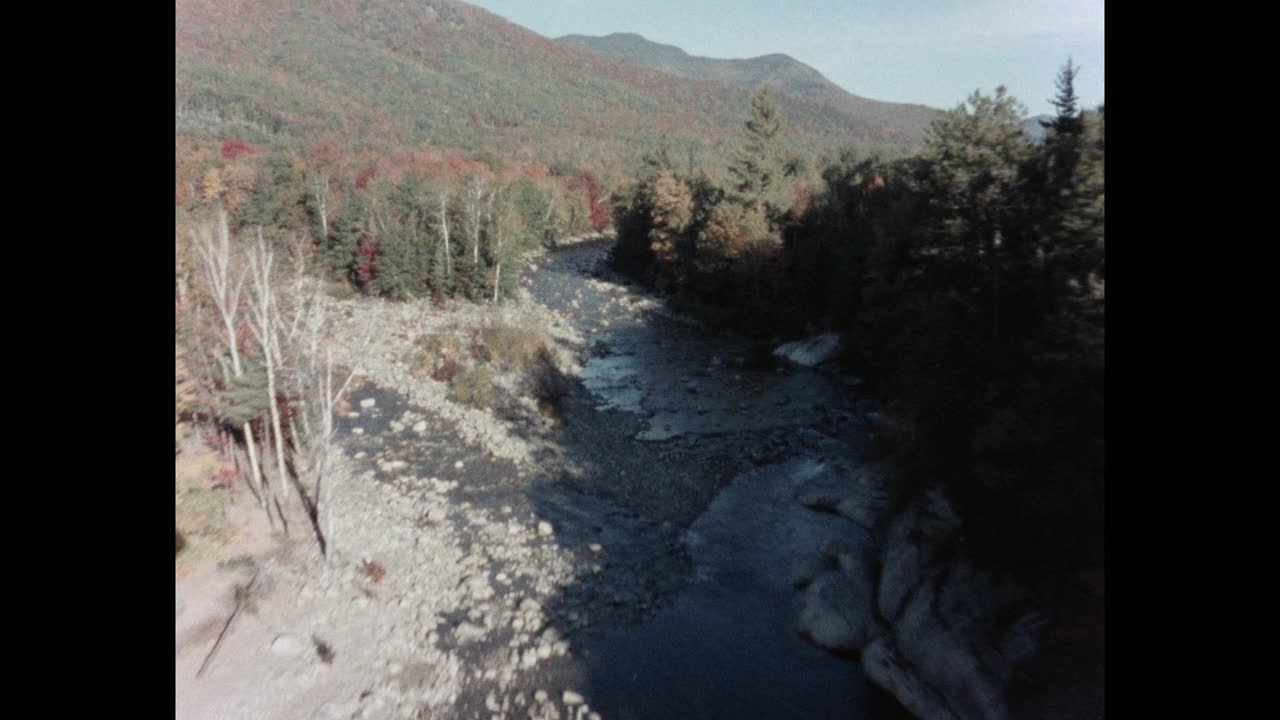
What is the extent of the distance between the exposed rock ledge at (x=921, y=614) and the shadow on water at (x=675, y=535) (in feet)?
1.50

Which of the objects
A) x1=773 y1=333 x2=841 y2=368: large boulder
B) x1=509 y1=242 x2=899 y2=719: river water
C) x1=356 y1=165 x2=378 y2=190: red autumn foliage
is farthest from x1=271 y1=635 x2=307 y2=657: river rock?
x1=356 y1=165 x2=378 y2=190: red autumn foliage

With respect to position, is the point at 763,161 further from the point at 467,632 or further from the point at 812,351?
the point at 467,632

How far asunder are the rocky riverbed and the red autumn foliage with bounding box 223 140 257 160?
108 feet

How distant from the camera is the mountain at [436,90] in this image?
263 feet

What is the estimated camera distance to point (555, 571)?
13141 mm

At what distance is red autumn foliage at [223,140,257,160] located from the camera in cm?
4612

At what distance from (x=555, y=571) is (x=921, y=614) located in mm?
6699

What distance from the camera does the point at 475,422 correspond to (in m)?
19.7

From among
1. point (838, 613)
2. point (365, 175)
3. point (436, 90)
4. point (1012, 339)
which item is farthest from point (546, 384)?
point (436, 90)

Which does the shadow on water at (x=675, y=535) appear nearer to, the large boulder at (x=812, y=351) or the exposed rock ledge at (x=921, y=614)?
the exposed rock ledge at (x=921, y=614)

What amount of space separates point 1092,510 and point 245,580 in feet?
41.4
